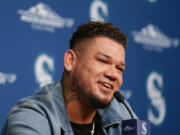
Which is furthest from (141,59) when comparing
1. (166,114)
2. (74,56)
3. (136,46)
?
(74,56)

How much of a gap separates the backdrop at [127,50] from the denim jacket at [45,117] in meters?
0.67

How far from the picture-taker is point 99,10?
231cm

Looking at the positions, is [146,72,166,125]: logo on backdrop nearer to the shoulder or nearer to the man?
the man

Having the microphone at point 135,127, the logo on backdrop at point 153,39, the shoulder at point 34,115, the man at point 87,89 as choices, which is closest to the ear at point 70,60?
the man at point 87,89

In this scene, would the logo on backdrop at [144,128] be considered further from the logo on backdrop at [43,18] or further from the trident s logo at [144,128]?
the logo on backdrop at [43,18]

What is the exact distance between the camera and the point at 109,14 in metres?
2.38

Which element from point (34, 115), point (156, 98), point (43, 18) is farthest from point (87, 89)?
point (156, 98)

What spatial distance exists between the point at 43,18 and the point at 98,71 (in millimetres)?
895

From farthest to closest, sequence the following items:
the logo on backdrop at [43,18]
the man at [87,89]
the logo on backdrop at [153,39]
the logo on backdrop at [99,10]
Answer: the logo on backdrop at [153,39] → the logo on backdrop at [99,10] → the logo on backdrop at [43,18] → the man at [87,89]

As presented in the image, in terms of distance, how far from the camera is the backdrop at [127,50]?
1.88 m

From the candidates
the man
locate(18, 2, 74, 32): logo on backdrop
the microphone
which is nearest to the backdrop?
locate(18, 2, 74, 32): logo on backdrop

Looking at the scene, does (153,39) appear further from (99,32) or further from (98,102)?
(98,102)

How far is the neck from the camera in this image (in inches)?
50.1

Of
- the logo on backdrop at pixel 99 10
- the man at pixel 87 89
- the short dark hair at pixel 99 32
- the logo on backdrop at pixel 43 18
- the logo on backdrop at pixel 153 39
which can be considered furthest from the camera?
the logo on backdrop at pixel 153 39
